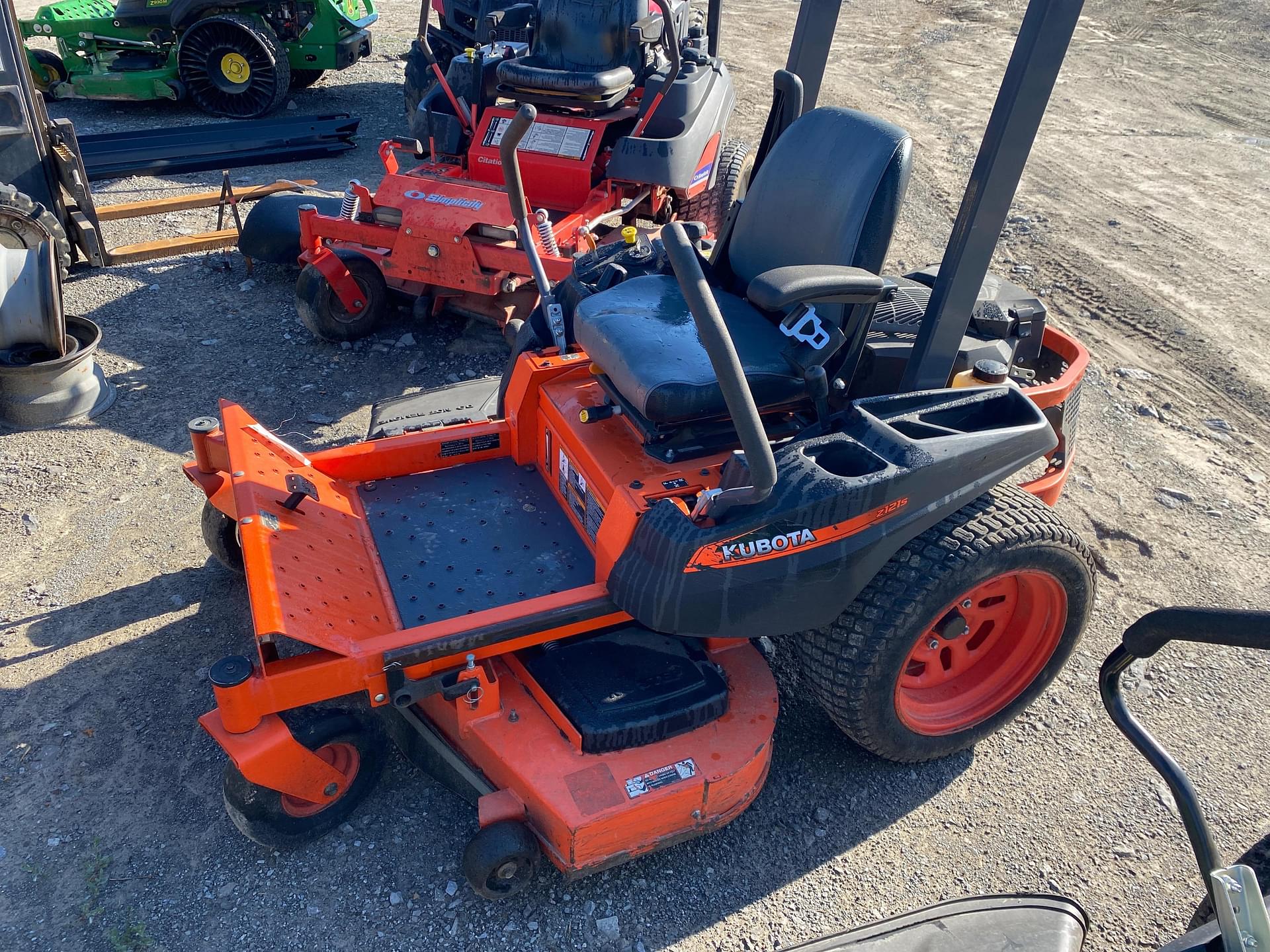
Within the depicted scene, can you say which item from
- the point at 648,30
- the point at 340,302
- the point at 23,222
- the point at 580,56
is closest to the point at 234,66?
the point at 23,222

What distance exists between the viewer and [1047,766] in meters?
3.13

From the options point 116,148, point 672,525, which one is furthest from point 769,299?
point 116,148

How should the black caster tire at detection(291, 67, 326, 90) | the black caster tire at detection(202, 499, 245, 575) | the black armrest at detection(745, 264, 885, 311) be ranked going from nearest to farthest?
the black armrest at detection(745, 264, 885, 311) → the black caster tire at detection(202, 499, 245, 575) → the black caster tire at detection(291, 67, 326, 90)

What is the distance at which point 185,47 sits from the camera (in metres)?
8.87

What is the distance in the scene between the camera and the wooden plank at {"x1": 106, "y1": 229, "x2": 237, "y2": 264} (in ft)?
20.2

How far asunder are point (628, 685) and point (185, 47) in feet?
28.8

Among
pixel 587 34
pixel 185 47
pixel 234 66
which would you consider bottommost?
pixel 234 66

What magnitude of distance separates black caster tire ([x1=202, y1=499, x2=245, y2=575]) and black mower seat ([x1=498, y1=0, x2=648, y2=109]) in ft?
12.1

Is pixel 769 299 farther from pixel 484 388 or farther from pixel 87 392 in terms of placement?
pixel 87 392

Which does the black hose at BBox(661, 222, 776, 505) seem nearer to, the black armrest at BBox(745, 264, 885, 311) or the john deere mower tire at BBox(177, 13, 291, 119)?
the black armrest at BBox(745, 264, 885, 311)

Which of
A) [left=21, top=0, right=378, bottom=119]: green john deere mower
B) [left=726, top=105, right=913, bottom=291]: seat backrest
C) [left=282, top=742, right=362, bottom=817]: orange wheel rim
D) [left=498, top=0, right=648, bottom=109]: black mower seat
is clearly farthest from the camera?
[left=21, top=0, right=378, bottom=119]: green john deere mower

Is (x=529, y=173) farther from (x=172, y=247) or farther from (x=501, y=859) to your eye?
(x=501, y=859)

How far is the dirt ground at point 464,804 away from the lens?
264cm

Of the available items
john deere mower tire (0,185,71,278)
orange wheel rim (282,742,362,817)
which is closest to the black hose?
orange wheel rim (282,742,362,817)
